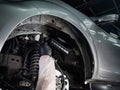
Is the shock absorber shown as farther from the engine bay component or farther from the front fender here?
the front fender

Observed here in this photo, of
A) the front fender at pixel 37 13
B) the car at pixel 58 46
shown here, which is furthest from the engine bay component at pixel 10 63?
the front fender at pixel 37 13

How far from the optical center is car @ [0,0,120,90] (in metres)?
1.76

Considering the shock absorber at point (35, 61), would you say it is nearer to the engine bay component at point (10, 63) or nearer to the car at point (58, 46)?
the car at point (58, 46)

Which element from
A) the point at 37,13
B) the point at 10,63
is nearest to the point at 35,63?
the point at 10,63

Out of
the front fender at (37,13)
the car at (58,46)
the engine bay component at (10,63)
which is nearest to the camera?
the front fender at (37,13)

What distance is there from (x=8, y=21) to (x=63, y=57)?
96 centimetres

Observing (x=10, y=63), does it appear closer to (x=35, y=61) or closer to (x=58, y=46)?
(x=35, y=61)

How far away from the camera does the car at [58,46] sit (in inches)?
69.1

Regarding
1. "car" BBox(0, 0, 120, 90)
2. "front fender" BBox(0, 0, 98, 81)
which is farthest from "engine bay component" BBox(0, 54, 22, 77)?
"front fender" BBox(0, 0, 98, 81)

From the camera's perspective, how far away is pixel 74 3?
3.06 m

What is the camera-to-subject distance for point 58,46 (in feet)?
7.19

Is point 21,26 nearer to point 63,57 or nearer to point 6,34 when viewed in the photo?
point 6,34

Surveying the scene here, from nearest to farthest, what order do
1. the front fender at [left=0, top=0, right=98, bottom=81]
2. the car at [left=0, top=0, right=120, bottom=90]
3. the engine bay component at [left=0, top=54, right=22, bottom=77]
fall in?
the front fender at [left=0, top=0, right=98, bottom=81], the car at [left=0, top=0, right=120, bottom=90], the engine bay component at [left=0, top=54, right=22, bottom=77]

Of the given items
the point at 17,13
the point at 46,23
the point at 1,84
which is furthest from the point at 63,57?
the point at 17,13
